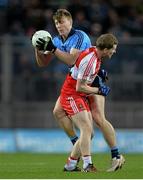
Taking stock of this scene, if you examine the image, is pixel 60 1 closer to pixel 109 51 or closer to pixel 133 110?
pixel 133 110

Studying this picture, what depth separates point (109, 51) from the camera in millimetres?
12742

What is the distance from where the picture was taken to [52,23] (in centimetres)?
2266

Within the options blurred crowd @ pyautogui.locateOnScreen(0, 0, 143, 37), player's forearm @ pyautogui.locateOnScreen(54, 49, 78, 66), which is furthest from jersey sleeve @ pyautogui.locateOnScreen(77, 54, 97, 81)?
blurred crowd @ pyautogui.locateOnScreen(0, 0, 143, 37)

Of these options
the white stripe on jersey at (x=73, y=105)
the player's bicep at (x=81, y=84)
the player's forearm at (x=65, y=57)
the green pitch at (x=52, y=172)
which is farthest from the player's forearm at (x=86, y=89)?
the green pitch at (x=52, y=172)

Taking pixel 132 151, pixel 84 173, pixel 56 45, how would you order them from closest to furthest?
pixel 84 173
pixel 56 45
pixel 132 151

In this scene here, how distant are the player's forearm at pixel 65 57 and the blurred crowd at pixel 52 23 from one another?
817cm

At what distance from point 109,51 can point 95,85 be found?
27.6 inches

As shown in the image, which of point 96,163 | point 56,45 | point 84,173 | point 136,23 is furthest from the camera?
point 136,23

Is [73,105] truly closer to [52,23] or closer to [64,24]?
[64,24]

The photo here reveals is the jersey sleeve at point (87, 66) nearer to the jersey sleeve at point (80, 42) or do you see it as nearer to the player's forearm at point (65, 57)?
the player's forearm at point (65, 57)

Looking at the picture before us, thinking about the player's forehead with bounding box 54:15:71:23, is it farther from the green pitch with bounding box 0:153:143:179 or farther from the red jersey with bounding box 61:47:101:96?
the green pitch with bounding box 0:153:143:179

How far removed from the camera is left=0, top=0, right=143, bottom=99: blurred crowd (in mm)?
21422

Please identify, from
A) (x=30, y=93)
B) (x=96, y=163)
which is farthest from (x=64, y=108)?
(x=30, y=93)

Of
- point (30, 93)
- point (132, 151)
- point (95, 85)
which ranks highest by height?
point (95, 85)
